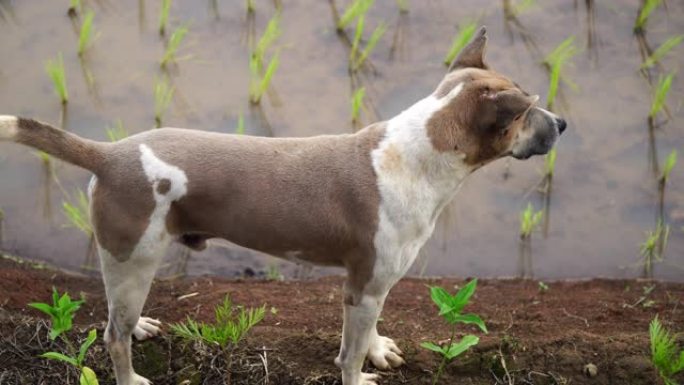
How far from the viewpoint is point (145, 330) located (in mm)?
3818

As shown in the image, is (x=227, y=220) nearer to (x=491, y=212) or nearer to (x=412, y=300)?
(x=412, y=300)

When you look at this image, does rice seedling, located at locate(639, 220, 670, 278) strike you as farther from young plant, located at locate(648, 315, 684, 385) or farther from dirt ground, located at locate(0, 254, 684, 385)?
young plant, located at locate(648, 315, 684, 385)

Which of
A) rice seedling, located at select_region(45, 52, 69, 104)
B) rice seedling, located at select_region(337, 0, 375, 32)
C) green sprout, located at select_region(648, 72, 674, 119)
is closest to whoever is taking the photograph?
green sprout, located at select_region(648, 72, 674, 119)

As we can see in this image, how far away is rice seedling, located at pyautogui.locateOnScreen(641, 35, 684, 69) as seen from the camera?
225 inches

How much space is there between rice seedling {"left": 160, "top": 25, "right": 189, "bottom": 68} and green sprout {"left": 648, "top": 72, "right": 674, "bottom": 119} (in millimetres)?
3025

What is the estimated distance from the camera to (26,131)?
3.11 meters

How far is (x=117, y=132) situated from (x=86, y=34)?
0.94 metres

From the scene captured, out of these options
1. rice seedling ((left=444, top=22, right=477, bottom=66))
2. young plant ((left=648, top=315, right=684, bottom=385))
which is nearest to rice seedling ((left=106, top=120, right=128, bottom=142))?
rice seedling ((left=444, top=22, right=477, bottom=66))

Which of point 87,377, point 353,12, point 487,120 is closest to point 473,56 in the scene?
point 487,120

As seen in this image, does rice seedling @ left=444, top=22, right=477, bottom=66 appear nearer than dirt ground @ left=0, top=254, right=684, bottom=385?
No

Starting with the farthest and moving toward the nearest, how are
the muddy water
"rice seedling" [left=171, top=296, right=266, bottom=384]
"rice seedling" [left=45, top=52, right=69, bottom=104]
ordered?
"rice seedling" [left=45, top=52, right=69, bottom=104] < the muddy water < "rice seedling" [left=171, top=296, right=266, bottom=384]

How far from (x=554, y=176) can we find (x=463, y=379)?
199 cm

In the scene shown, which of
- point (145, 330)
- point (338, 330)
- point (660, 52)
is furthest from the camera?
point (660, 52)

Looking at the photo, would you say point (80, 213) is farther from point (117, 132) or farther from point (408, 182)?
point (408, 182)
